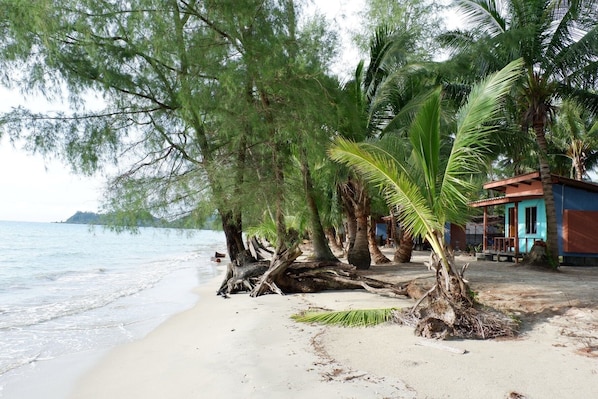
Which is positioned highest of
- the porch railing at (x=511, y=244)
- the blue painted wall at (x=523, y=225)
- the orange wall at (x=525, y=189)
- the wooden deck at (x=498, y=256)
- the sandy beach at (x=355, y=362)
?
the orange wall at (x=525, y=189)

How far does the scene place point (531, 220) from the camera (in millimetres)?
15609

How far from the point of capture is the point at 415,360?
15.2 ft

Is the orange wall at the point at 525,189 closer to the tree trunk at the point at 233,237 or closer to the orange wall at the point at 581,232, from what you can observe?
the orange wall at the point at 581,232

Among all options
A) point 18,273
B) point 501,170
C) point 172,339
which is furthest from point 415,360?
point 501,170

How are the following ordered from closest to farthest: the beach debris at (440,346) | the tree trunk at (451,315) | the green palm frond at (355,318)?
the beach debris at (440,346) < the tree trunk at (451,315) < the green palm frond at (355,318)

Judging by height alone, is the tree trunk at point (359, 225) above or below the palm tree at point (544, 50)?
below

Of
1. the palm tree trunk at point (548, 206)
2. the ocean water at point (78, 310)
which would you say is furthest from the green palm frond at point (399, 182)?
the palm tree trunk at point (548, 206)

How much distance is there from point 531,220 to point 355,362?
530 inches

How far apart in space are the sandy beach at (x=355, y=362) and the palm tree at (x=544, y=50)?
653 cm

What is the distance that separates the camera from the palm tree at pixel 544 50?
1119 centimetres

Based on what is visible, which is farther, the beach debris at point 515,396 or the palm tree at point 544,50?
the palm tree at point 544,50

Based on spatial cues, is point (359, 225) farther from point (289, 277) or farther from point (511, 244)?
point (511, 244)

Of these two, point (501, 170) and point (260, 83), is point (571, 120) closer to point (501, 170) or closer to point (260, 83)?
point (501, 170)

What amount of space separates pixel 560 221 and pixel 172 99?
12.7m
